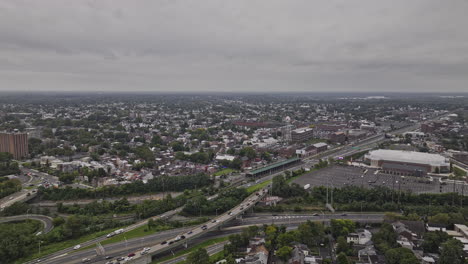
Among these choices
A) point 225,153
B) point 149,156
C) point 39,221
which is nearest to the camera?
point 39,221

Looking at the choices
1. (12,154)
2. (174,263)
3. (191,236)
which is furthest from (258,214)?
(12,154)

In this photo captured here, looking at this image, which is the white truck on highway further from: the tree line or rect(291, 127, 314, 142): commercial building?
rect(291, 127, 314, 142): commercial building

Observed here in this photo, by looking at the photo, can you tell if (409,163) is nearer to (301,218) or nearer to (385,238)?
(301,218)

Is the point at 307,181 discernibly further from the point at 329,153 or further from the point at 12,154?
the point at 12,154

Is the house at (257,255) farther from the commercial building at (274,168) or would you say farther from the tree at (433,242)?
the commercial building at (274,168)

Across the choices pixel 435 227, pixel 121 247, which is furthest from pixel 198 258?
pixel 435 227

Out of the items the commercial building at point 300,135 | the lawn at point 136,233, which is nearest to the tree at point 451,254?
the lawn at point 136,233

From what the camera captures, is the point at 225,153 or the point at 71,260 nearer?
the point at 71,260

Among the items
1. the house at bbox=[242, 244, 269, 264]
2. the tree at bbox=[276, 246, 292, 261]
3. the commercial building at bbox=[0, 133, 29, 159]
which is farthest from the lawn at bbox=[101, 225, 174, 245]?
the commercial building at bbox=[0, 133, 29, 159]
